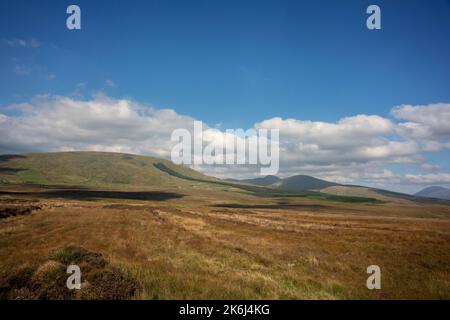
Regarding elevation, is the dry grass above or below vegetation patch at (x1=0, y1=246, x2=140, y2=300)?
below

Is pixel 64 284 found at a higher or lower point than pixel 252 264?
higher

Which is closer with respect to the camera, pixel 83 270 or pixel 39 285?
pixel 39 285

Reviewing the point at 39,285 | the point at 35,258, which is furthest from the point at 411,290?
the point at 35,258

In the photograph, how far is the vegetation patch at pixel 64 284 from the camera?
1122 cm

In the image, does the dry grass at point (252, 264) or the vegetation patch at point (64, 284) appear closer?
the vegetation patch at point (64, 284)

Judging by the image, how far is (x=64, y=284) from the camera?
12172mm

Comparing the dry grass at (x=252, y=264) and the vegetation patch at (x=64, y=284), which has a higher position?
the vegetation patch at (x=64, y=284)

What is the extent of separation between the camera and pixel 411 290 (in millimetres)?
13789

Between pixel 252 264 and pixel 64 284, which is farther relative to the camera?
pixel 252 264

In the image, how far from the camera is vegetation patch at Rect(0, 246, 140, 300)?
36.8 feet

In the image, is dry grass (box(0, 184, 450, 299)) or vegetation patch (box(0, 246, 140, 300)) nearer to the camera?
vegetation patch (box(0, 246, 140, 300))
